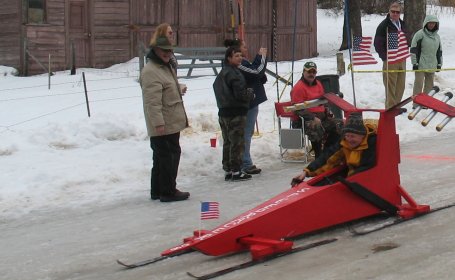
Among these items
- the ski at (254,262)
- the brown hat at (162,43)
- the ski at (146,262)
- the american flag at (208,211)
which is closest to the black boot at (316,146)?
the brown hat at (162,43)

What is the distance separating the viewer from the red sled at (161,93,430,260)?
561 cm

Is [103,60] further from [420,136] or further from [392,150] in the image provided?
[392,150]

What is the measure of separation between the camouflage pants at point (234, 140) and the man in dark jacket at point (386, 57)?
190 inches

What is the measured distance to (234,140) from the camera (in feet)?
29.5

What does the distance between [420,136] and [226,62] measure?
447 cm

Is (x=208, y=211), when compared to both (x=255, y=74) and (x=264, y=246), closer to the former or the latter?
(x=264, y=246)

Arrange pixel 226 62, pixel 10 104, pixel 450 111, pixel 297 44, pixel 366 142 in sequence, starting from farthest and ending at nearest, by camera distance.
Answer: pixel 297 44 → pixel 10 104 → pixel 226 62 → pixel 366 142 → pixel 450 111

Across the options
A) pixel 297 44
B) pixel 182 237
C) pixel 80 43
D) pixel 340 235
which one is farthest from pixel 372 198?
pixel 297 44

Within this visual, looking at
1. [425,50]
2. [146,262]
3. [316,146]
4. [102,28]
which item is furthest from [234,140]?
[102,28]

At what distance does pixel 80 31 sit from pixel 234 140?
46.7 ft

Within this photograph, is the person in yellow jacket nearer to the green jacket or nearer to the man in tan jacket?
the man in tan jacket

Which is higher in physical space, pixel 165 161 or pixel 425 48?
pixel 425 48

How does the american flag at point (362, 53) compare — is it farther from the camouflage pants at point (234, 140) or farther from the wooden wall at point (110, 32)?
the wooden wall at point (110, 32)

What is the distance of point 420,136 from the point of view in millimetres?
11906
